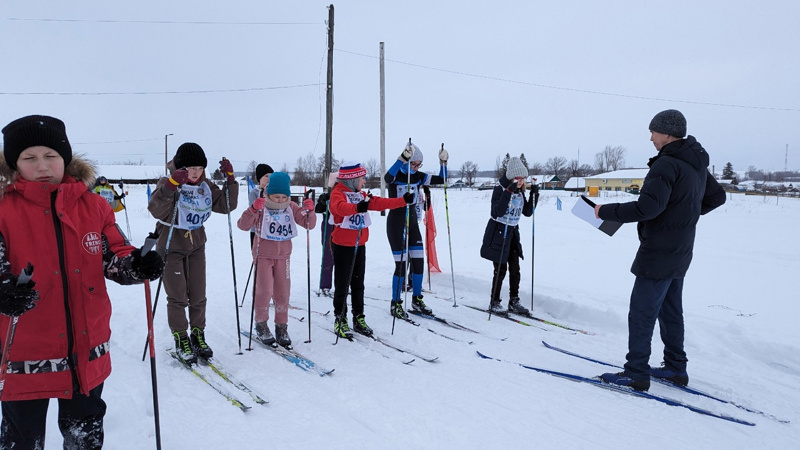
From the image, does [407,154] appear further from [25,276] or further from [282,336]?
[25,276]

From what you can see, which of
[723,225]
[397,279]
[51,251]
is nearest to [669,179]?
[397,279]

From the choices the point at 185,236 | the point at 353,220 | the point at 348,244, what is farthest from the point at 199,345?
the point at 353,220

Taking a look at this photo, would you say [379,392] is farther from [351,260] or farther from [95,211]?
[95,211]

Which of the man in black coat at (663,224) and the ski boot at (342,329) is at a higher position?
the man in black coat at (663,224)

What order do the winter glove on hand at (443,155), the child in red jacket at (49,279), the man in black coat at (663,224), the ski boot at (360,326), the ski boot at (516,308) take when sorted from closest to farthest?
the child in red jacket at (49,279) → the man in black coat at (663,224) → the ski boot at (360,326) → the ski boot at (516,308) → the winter glove on hand at (443,155)

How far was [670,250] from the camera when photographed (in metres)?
3.49

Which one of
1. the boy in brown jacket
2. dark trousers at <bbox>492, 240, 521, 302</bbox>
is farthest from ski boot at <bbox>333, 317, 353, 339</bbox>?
dark trousers at <bbox>492, 240, 521, 302</bbox>

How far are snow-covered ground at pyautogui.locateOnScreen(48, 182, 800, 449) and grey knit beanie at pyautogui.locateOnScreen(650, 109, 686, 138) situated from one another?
207 centimetres

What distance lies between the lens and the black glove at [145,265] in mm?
2080

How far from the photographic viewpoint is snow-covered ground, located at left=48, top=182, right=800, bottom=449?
2.88 meters

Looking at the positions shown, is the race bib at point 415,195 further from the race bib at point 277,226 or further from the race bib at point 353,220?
the race bib at point 277,226

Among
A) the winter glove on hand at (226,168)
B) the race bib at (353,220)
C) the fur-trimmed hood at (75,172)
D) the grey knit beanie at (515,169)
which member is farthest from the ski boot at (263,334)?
the grey knit beanie at (515,169)

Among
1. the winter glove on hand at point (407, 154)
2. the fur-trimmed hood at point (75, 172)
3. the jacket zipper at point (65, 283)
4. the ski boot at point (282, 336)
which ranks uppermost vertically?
the winter glove on hand at point (407, 154)

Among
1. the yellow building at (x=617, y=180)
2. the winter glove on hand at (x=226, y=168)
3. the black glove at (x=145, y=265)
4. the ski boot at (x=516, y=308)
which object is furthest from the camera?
the yellow building at (x=617, y=180)
